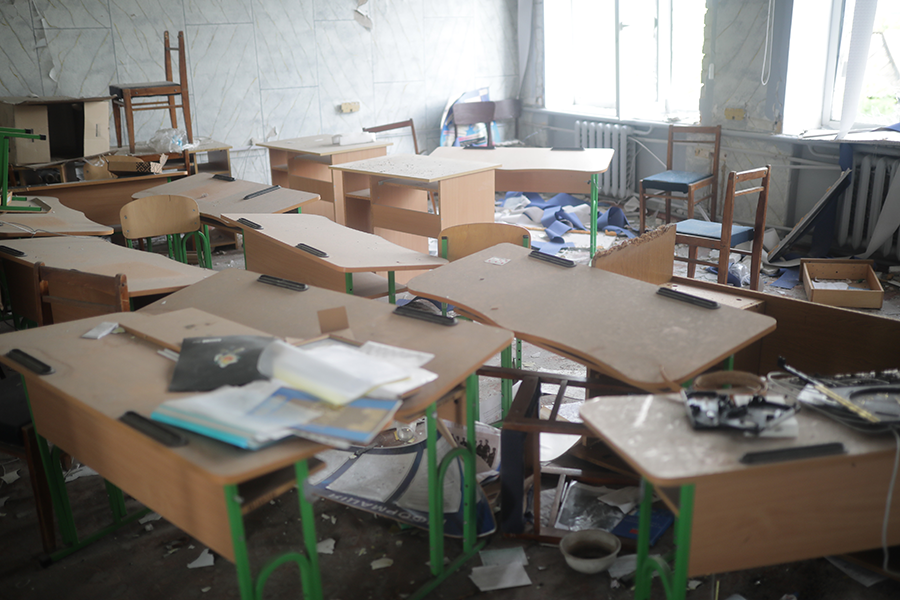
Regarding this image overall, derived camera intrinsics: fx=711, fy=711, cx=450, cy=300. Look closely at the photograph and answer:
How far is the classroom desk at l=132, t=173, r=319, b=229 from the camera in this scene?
12.5 ft

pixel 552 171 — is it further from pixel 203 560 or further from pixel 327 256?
pixel 203 560

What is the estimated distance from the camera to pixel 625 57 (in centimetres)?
665

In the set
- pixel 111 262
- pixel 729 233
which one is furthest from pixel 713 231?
pixel 111 262

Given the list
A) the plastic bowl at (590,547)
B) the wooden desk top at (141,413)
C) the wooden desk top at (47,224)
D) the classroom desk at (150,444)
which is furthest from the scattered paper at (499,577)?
the wooden desk top at (47,224)

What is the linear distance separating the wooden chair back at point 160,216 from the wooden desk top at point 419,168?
3.19 ft

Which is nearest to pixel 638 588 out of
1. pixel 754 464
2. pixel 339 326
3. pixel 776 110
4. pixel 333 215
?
pixel 754 464

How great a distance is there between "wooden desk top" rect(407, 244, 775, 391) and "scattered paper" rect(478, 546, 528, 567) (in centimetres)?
63

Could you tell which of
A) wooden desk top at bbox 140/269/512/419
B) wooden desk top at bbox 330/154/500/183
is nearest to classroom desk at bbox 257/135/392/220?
wooden desk top at bbox 330/154/500/183

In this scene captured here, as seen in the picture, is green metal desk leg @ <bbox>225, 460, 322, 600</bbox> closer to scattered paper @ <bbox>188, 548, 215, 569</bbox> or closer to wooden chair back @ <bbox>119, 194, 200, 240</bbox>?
scattered paper @ <bbox>188, 548, 215, 569</bbox>

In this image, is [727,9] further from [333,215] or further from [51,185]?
[51,185]

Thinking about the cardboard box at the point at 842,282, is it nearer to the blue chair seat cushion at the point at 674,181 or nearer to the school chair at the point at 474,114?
the blue chair seat cushion at the point at 674,181

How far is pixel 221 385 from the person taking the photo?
61.5 inches

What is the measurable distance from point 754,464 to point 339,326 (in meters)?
1.10

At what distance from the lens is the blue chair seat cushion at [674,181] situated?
16.6 ft
